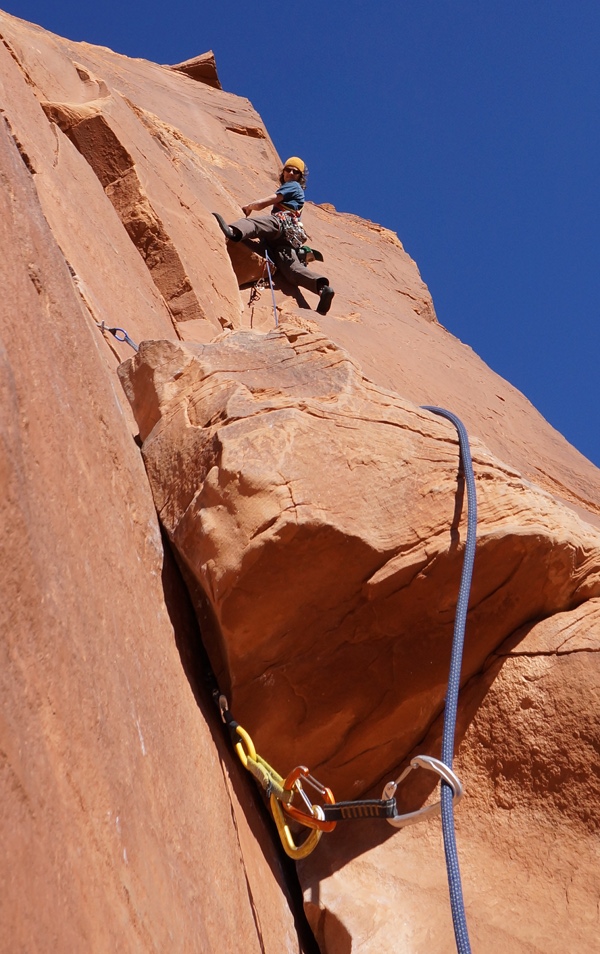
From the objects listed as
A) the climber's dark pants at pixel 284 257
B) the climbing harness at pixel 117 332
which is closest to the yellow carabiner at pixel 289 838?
the climbing harness at pixel 117 332

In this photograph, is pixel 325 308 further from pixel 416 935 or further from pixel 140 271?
pixel 416 935

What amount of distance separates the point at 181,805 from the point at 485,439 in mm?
3434

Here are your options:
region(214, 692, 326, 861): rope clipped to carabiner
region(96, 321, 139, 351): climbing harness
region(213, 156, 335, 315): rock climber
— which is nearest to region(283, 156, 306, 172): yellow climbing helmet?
region(213, 156, 335, 315): rock climber

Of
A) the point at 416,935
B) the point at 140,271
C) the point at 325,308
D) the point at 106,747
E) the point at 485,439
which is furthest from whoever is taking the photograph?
the point at 325,308

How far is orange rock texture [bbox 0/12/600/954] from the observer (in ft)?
5.71

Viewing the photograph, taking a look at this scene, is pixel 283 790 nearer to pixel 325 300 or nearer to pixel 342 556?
pixel 342 556

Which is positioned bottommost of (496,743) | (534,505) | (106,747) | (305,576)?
(106,747)

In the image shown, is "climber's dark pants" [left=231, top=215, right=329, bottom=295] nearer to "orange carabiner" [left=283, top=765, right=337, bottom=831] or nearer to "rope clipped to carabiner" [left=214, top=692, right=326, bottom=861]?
"rope clipped to carabiner" [left=214, top=692, right=326, bottom=861]

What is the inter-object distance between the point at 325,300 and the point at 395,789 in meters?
4.39

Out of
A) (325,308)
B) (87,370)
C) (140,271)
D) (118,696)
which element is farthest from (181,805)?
(325,308)

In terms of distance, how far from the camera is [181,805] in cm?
205

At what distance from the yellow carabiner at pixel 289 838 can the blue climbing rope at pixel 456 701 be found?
37 centimetres

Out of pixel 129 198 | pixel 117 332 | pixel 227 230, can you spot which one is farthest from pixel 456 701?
pixel 227 230

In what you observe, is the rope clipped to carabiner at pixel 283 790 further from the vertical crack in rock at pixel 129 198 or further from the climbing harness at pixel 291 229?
the climbing harness at pixel 291 229
